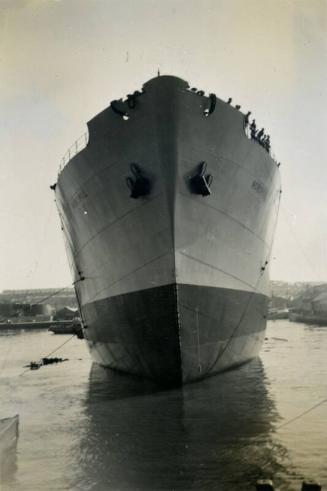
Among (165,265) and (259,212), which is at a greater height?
(259,212)

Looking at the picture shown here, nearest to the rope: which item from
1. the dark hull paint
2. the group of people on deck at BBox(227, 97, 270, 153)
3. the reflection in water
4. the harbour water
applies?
the harbour water

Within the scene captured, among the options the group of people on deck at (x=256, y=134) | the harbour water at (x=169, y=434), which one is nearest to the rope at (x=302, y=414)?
the harbour water at (x=169, y=434)

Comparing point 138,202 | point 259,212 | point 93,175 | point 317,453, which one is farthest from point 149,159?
point 317,453

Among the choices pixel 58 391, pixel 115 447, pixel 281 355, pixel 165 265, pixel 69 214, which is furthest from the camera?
pixel 281 355

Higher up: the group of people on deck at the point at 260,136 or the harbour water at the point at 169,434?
the group of people on deck at the point at 260,136

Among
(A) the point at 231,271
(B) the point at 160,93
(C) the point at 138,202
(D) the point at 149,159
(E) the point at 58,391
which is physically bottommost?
(E) the point at 58,391

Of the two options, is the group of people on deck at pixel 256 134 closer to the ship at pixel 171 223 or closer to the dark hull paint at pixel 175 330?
the ship at pixel 171 223

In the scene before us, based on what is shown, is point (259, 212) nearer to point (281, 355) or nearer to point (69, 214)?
point (69, 214)
